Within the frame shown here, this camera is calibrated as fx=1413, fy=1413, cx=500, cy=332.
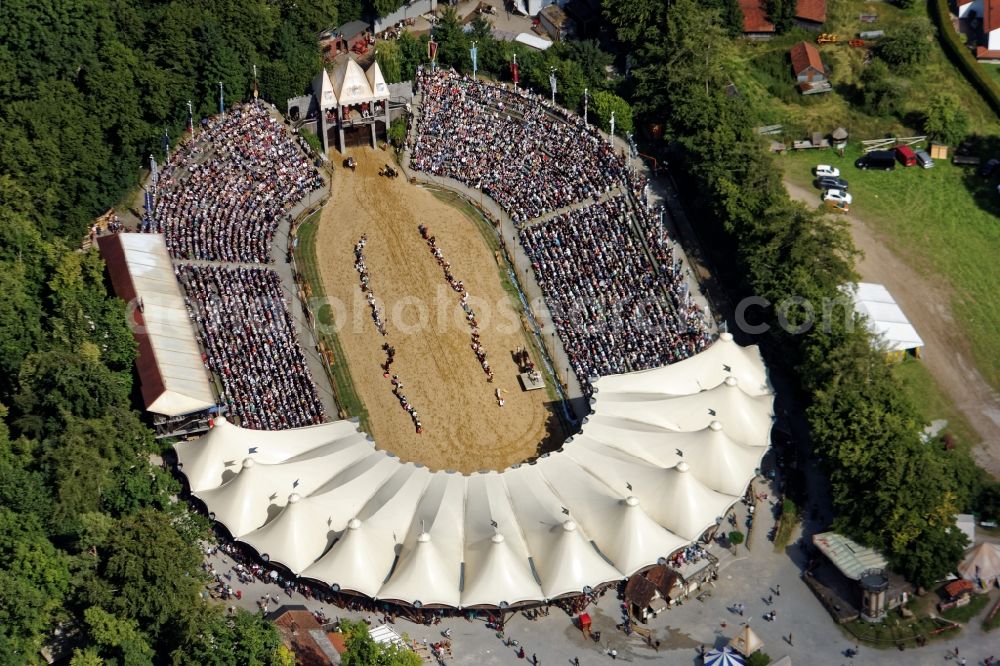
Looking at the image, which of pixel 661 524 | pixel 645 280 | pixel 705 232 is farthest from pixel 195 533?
pixel 705 232

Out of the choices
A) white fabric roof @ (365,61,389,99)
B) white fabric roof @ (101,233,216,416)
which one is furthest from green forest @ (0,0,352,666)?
white fabric roof @ (365,61,389,99)

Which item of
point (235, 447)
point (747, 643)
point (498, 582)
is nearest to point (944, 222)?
point (747, 643)

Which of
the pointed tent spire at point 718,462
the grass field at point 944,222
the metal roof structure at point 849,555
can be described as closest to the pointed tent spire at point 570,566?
the pointed tent spire at point 718,462

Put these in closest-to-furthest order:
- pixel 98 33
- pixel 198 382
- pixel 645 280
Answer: pixel 198 382 → pixel 645 280 → pixel 98 33

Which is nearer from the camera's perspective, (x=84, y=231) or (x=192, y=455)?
(x=192, y=455)

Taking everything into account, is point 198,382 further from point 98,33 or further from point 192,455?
point 98,33

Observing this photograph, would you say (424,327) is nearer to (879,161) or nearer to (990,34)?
(879,161)
